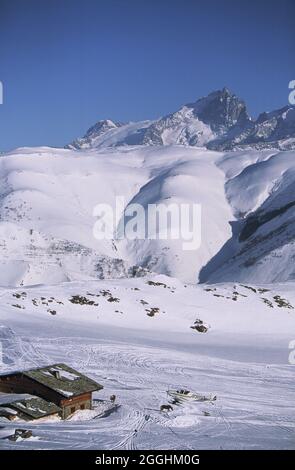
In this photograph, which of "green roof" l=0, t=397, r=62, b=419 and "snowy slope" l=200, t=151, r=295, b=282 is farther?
"snowy slope" l=200, t=151, r=295, b=282

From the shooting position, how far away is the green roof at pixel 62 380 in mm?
28334

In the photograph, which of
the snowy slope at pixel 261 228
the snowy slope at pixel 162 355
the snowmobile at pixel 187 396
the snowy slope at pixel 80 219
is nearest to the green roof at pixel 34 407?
the snowy slope at pixel 162 355

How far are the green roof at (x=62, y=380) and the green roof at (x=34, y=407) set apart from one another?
0.74 m

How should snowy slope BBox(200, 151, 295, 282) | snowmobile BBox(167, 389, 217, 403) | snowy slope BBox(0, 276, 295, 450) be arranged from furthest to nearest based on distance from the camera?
snowy slope BBox(200, 151, 295, 282)
snowmobile BBox(167, 389, 217, 403)
snowy slope BBox(0, 276, 295, 450)

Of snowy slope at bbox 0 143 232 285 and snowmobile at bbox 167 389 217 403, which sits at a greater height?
snowy slope at bbox 0 143 232 285

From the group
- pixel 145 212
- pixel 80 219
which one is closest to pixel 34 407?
pixel 80 219

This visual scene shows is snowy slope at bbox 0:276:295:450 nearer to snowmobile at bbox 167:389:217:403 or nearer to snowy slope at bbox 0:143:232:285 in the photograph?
snowmobile at bbox 167:389:217:403

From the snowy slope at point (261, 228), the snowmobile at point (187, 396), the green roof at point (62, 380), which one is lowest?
the snowmobile at point (187, 396)

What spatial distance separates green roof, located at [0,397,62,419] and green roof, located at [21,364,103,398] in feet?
2.41

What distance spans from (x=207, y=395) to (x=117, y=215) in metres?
137

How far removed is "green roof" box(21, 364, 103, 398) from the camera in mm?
28334

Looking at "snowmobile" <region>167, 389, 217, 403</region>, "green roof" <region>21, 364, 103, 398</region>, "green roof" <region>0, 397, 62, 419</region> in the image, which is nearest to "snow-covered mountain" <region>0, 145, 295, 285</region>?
"snowmobile" <region>167, 389, 217, 403</region>

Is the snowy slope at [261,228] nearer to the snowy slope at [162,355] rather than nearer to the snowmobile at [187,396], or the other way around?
the snowy slope at [162,355]

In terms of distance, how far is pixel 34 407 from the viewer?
26750 mm
